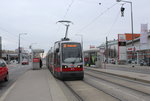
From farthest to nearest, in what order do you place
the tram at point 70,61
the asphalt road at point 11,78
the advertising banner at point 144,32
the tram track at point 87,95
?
the advertising banner at point 144,32, the tram at point 70,61, the asphalt road at point 11,78, the tram track at point 87,95

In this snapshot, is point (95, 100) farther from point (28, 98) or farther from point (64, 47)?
point (64, 47)

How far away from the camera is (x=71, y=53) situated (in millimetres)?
16297

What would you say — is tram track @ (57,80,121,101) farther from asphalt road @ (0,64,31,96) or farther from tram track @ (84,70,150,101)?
asphalt road @ (0,64,31,96)

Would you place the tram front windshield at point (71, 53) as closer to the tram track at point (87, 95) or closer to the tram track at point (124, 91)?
the tram track at point (124, 91)

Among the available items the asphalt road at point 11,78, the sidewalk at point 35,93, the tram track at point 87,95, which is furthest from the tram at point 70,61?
the tram track at point 87,95

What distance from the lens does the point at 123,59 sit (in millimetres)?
58969

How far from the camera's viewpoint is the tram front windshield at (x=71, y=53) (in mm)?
16053

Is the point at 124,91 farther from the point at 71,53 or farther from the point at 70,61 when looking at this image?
the point at 71,53

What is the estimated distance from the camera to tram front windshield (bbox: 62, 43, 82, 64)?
632 inches

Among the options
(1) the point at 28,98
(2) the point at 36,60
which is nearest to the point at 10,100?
(1) the point at 28,98

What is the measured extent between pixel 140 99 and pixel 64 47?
28.9 ft

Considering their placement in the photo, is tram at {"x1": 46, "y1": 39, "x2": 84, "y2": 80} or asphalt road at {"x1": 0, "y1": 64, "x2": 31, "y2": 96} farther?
tram at {"x1": 46, "y1": 39, "x2": 84, "y2": 80}

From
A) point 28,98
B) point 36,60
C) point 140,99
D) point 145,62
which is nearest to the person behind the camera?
point 140,99

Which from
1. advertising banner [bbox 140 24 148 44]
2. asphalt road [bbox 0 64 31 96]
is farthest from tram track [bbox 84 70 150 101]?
advertising banner [bbox 140 24 148 44]
